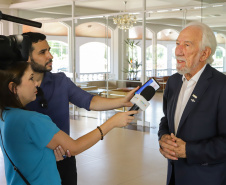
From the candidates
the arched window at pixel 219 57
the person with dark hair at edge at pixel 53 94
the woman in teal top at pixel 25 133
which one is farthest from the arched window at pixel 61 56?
the woman in teal top at pixel 25 133

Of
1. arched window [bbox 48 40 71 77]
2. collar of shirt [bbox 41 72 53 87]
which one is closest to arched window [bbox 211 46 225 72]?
collar of shirt [bbox 41 72 53 87]

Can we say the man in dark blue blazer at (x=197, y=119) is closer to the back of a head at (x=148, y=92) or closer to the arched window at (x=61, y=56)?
the back of a head at (x=148, y=92)

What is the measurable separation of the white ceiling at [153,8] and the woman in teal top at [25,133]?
16.4ft

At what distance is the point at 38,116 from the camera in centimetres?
182

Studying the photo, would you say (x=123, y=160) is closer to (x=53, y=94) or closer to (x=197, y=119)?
(x=53, y=94)

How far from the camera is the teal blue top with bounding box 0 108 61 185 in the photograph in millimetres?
1789

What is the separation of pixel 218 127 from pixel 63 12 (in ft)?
35.0

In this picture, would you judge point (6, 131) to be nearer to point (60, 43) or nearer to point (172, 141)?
point (172, 141)

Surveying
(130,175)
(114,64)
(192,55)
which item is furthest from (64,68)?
(192,55)

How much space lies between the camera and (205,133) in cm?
209

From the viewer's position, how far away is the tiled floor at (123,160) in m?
4.80

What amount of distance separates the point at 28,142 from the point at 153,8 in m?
7.76

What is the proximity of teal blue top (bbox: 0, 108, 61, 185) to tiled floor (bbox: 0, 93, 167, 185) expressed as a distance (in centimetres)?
291

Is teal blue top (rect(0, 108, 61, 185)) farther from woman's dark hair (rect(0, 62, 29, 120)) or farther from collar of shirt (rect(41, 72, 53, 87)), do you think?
collar of shirt (rect(41, 72, 53, 87))
